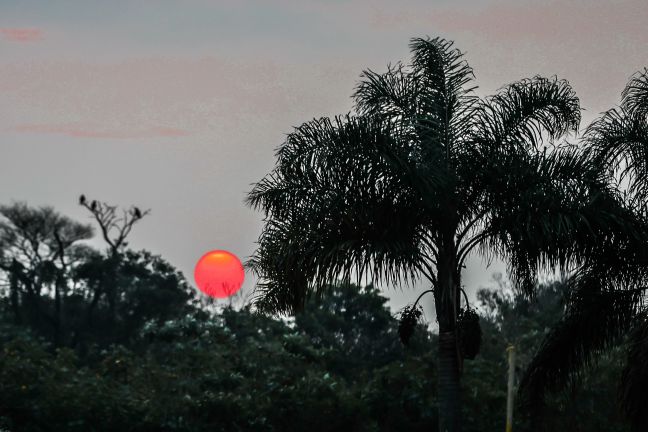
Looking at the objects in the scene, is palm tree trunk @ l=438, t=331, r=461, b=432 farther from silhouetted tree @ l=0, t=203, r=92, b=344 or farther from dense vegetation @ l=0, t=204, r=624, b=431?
silhouetted tree @ l=0, t=203, r=92, b=344

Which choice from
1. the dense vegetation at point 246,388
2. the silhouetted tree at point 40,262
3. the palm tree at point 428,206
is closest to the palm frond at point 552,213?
the palm tree at point 428,206

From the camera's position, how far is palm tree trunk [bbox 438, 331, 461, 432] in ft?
53.8

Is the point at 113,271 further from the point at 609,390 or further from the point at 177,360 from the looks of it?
the point at 609,390

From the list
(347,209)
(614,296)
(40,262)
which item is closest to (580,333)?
(614,296)

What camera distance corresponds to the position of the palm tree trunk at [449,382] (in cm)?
1639

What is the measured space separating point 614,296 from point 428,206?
325cm

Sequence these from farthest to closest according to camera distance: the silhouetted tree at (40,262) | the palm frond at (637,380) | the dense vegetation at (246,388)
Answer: the silhouetted tree at (40,262), the dense vegetation at (246,388), the palm frond at (637,380)

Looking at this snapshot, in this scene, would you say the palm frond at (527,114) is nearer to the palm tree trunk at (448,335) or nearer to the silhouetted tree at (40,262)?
the palm tree trunk at (448,335)

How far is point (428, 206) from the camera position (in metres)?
16.2

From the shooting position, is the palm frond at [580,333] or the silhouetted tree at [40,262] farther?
the silhouetted tree at [40,262]

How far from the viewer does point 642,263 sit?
16359mm

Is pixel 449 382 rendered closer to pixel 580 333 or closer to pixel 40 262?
Answer: pixel 580 333

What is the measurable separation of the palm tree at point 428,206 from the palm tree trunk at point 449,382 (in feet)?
0.05

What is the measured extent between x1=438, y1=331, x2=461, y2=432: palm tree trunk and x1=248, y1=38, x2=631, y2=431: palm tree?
1cm
